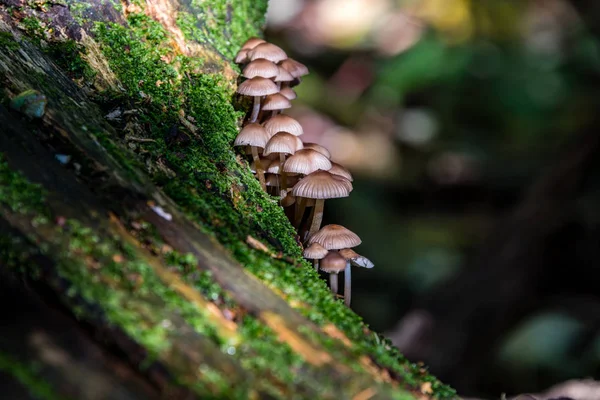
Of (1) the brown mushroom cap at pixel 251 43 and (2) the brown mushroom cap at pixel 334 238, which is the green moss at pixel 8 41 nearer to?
(1) the brown mushroom cap at pixel 251 43

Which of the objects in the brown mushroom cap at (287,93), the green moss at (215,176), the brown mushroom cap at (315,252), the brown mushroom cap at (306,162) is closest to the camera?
the green moss at (215,176)

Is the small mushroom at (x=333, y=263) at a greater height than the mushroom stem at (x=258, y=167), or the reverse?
the mushroom stem at (x=258, y=167)

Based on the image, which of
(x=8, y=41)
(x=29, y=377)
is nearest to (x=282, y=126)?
(x=8, y=41)

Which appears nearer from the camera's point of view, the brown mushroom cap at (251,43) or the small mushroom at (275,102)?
the small mushroom at (275,102)

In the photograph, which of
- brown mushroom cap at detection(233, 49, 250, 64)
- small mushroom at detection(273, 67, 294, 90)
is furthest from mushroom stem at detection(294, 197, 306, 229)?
brown mushroom cap at detection(233, 49, 250, 64)

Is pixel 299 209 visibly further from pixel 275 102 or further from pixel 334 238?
pixel 275 102

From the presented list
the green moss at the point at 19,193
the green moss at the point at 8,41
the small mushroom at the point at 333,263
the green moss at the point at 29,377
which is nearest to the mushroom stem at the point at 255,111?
the small mushroom at the point at 333,263

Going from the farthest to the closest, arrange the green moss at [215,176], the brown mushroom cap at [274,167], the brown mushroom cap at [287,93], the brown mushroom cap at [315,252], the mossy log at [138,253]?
1. the brown mushroom cap at [287,93]
2. the brown mushroom cap at [274,167]
3. the brown mushroom cap at [315,252]
4. the green moss at [215,176]
5. the mossy log at [138,253]

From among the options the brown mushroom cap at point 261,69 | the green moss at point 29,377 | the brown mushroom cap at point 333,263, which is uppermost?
the brown mushroom cap at point 261,69
